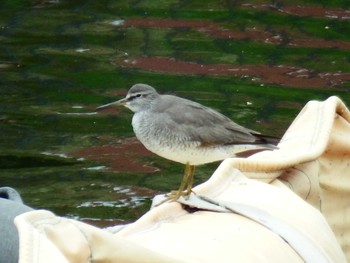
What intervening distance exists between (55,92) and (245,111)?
4.52 ft

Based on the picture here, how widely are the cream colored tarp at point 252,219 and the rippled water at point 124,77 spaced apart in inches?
82.1

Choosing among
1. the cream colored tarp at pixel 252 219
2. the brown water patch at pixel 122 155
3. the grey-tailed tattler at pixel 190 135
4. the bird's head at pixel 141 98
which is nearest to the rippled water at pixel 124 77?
the brown water patch at pixel 122 155

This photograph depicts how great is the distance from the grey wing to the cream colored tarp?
1.01 meters

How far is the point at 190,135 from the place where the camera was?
16.4 ft

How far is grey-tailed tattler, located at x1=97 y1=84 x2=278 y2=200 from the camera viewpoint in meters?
4.94

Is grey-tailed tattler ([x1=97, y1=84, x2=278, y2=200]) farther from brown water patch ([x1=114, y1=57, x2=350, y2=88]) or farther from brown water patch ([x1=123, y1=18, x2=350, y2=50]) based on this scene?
brown water patch ([x1=123, y1=18, x2=350, y2=50])

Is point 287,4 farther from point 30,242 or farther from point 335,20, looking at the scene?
point 30,242

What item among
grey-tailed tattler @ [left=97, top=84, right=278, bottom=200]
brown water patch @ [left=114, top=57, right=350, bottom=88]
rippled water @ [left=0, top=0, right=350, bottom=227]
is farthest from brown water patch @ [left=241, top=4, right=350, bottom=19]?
grey-tailed tattler @ [left=97, top=84, right=278, bottom=200]

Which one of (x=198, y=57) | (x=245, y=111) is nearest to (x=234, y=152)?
(x=245, y=111)

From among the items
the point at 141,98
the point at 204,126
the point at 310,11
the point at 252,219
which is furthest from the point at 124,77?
the point at 252,219

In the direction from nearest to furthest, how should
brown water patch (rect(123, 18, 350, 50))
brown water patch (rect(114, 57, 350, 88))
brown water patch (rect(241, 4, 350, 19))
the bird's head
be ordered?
the bird's head
brown water patch (rect(114, 57, 350, 88))
brown water patch (rect(123, 18, 350, 50))
brown water patch (rect(241, 4, 350, 19))

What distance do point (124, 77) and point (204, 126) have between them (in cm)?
307

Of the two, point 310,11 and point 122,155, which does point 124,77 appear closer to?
point 122,155

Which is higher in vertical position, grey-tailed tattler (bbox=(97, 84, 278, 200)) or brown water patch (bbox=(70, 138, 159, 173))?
grey-tailed tattler (bbox=(97, 84, 278, 200))
